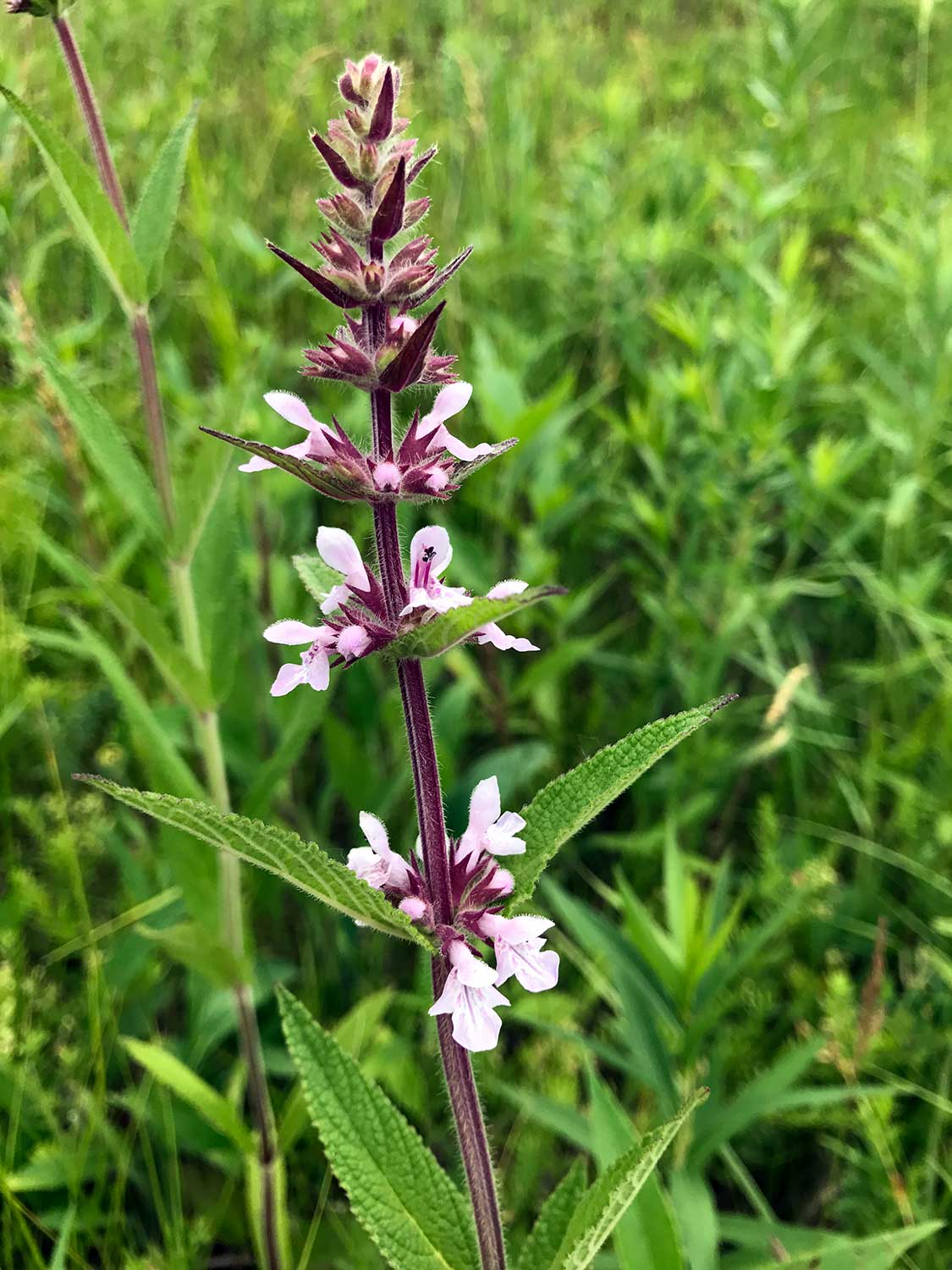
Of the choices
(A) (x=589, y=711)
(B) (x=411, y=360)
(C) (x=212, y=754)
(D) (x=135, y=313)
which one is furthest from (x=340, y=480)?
(A) (x=589, y=711)

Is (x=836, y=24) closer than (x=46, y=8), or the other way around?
(x=46, y=8)

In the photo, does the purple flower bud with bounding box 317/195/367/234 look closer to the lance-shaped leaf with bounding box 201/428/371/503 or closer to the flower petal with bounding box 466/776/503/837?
the lance-shaped leaf with bounding box 201/428/371/503

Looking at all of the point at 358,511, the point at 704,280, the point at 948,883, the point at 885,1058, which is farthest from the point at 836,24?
the point at 885,1058

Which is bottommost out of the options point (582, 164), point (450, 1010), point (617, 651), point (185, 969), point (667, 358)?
point (185, 969)

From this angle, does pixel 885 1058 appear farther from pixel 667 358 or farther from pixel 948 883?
pixel 667 358

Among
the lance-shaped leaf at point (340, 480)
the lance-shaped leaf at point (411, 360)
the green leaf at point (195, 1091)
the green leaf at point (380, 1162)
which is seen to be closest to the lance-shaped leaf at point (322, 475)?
the lance-shaped leaf at point (340, 480)

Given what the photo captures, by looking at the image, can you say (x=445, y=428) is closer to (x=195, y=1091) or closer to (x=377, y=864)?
(x=377, y=864)
